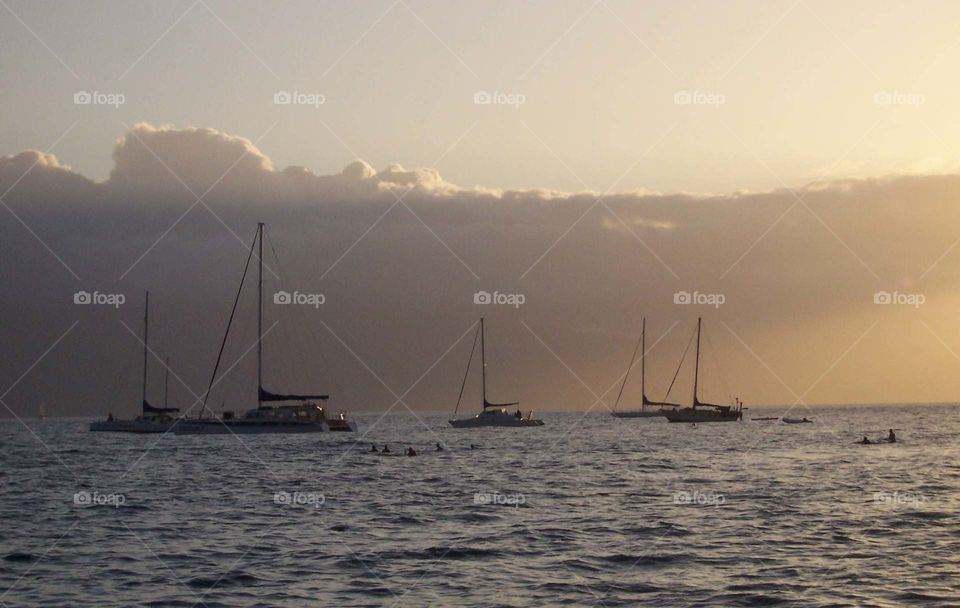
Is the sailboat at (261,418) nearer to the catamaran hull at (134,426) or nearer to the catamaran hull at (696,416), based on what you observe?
the catamaran hull at (134,426)

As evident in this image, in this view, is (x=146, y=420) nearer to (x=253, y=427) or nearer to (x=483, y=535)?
(x=253, y=427)

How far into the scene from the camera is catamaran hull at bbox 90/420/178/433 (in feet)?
363

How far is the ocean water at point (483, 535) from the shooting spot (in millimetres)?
25875

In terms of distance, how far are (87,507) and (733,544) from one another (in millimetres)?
27087

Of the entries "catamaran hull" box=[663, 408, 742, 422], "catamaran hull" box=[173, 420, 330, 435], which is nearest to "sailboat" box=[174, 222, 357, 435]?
"catamaran hull" box=[173, 420, 330, 435]

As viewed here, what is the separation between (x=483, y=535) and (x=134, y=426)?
3556 inches

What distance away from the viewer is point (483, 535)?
3447 cm

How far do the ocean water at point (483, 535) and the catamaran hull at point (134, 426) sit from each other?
44783mm

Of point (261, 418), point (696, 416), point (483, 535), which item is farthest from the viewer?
point (696, 416)

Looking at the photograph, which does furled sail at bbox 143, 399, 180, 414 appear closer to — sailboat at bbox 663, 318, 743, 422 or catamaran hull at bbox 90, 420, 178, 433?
catamaran hull at bbox 90, 420, 178, 433

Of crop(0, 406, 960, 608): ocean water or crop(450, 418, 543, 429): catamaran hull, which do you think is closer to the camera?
crop(0, 406, 960, 608): ocean water

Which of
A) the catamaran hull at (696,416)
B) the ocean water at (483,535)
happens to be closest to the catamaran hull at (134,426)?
the ocean water at (483,535)

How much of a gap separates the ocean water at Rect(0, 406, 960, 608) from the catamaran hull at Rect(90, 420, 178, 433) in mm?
44783

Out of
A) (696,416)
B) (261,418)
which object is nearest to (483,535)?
(261,418)
